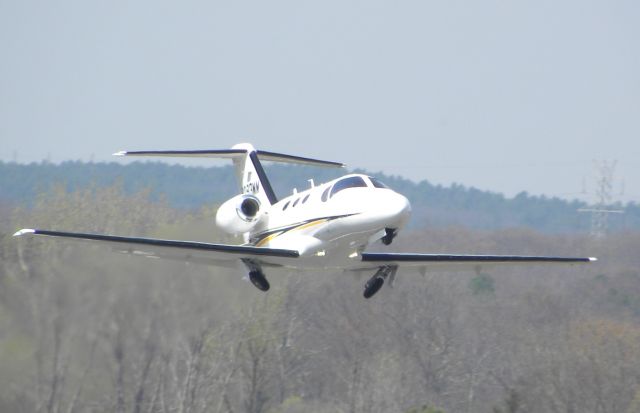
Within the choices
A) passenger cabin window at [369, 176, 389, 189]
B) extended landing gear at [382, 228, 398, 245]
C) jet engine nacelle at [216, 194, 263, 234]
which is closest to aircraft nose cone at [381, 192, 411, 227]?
extended landing gear at [382, 228, 398, 245]

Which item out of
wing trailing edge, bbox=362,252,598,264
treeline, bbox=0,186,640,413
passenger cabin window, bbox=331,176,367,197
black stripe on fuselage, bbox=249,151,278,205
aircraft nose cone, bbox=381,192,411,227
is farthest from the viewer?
treeline, bbox=0,186,640,413

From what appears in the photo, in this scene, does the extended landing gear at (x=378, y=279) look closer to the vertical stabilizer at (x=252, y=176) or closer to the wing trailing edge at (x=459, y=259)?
the wing trailing edge at (x=459, y=259)

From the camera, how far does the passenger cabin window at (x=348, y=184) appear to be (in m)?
23.3

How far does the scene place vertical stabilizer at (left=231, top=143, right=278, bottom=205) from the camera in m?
27.5

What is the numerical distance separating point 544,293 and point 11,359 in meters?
46.5

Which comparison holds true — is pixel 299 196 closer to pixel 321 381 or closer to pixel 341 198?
pixel 341 198

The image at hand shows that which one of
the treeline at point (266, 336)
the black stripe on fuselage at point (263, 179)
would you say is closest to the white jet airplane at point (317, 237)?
the black stripe on fuselage at point (263, 179)

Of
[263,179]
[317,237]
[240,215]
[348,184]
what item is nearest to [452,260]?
[348,184]

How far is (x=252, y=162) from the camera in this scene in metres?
28.7

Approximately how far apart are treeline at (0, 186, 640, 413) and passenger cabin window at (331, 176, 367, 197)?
2908mm

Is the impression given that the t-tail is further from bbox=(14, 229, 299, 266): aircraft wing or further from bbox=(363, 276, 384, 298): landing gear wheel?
bbox=(363, 276, 384, 298): landing gear wheel

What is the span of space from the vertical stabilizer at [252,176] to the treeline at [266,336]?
187 centimetres

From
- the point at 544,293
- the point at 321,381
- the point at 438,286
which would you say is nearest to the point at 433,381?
the point at 321,381

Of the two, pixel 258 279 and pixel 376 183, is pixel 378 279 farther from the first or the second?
pixel 258 279
